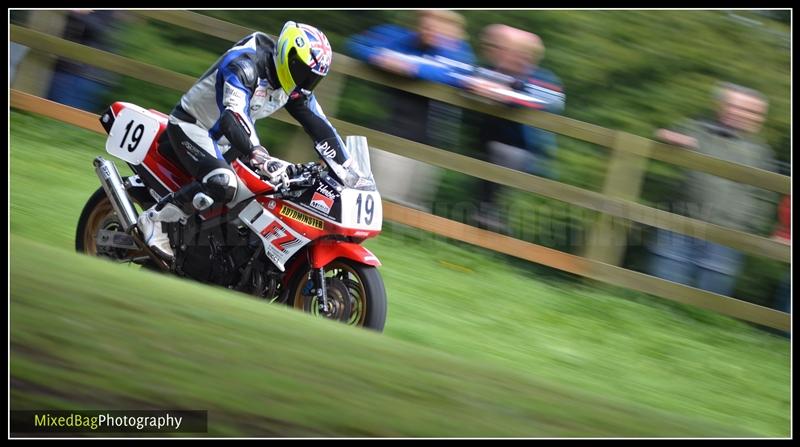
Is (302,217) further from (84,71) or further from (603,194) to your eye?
(84,71)

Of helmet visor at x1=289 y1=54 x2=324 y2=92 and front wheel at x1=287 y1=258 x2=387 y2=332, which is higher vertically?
helmet visor at x1=289 y1=54 x2=324 y2=92

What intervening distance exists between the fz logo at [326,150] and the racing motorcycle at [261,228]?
0.13 ft

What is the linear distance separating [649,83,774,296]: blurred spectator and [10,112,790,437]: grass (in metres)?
0.34

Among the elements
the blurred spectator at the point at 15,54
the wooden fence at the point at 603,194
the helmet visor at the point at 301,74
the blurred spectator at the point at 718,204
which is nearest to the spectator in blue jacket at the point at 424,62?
the wooden fence at the point at 603,194

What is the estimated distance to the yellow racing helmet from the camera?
20.9ft

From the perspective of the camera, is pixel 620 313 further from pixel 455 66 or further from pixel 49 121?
pixel 49 121

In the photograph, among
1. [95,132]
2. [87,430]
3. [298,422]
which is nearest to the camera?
[87,430]

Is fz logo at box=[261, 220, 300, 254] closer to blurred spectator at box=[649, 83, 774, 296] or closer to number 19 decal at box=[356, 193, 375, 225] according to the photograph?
number 19 decal at box=[356, 193, 375, 225]

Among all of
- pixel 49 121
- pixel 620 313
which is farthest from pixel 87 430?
pixel 49 121

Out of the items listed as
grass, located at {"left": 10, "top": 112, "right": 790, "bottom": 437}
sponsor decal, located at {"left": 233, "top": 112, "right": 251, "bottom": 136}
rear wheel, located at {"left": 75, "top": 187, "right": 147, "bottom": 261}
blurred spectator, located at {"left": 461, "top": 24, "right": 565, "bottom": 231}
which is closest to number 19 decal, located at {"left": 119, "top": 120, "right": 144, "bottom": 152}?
rear wheel, located at {"left": 75, "top": 187, "right": 147, "bottom": 261}

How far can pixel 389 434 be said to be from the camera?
12.3 feet

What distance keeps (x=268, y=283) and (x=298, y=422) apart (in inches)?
117

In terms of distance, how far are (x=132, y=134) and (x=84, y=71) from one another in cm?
372

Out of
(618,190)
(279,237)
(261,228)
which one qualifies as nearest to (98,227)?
(261,228)
